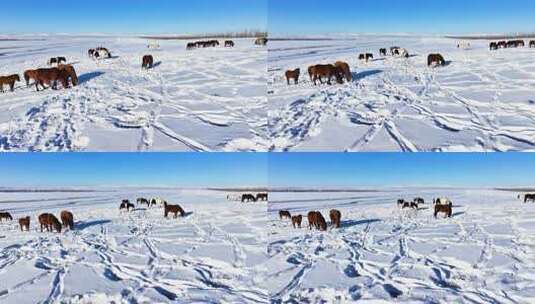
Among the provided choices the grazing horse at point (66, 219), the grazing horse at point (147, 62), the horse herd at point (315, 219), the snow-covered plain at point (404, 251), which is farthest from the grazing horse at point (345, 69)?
the grazing horse at point (66, 219)

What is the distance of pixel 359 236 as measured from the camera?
3.35 m

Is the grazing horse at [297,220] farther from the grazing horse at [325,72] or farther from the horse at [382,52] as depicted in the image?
the horse at [382,52]

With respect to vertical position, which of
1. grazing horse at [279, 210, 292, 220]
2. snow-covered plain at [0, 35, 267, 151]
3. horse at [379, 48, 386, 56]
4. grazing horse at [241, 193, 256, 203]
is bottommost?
grazing horse at [279, 210, 292, 220]

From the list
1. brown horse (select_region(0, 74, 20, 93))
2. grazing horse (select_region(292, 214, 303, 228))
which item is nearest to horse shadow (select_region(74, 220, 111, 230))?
brown horse (select_region(0, 74, 20, 93))

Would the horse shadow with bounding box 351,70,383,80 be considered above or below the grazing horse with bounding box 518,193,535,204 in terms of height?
above

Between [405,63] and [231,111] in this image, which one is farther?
[405,63]

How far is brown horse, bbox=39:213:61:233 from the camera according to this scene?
3393mm

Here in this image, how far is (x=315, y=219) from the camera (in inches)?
133

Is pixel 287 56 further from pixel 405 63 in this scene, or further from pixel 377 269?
pixel 377 269

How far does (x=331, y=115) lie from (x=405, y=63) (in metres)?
0.66

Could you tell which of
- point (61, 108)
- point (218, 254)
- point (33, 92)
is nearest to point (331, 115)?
point (218, 254)

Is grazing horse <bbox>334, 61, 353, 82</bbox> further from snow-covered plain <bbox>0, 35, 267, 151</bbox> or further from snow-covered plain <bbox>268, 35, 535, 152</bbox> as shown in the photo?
snow-covered plain <bbox>0, 35, 267, 151</bbox>

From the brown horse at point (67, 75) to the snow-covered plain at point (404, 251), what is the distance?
4.45 ft

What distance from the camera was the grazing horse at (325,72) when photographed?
132 inches
